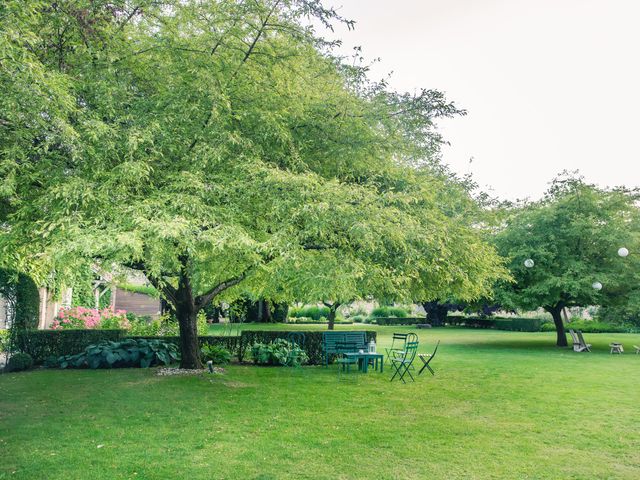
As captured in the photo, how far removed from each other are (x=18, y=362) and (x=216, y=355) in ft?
15.9

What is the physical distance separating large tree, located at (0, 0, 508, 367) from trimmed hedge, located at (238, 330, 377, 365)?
197 inches

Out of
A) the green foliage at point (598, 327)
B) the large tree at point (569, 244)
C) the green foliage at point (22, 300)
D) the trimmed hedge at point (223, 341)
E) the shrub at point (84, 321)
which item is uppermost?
the large tree at point (569, 244)

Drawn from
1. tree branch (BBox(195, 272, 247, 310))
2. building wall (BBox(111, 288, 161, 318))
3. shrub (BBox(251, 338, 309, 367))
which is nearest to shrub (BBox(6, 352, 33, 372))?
tree branch (BBox(195, 272, 247, 310))

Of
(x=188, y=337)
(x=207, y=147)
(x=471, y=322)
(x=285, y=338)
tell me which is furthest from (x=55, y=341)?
(x=471, y=322)

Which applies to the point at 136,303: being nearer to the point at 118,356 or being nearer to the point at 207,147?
the point at 118,356

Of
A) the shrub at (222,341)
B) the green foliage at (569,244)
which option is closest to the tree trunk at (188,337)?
the shrub at (222,341)

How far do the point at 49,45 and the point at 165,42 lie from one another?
2049mm

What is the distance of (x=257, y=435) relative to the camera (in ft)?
22.8

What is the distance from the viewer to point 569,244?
71.2 ft

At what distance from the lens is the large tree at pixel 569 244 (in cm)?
2022

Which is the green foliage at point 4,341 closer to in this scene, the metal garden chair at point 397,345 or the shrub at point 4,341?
the shrub at point 4,341

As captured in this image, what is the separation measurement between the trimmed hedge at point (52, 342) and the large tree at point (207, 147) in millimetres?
5337

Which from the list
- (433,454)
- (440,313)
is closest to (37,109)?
(433,454)

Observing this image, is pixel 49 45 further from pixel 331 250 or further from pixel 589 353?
pixel 589 353
